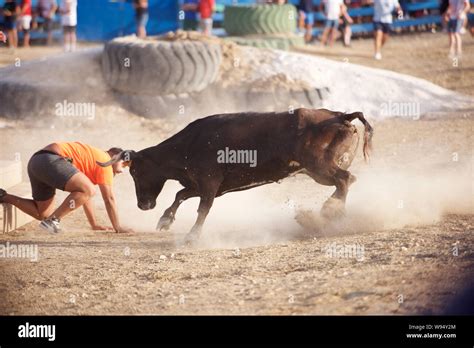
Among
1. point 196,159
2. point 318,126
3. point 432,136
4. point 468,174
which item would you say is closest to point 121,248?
point 196,159

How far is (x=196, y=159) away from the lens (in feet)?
33.0

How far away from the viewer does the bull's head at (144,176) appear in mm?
10289

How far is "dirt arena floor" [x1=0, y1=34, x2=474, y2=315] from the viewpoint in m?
7.76

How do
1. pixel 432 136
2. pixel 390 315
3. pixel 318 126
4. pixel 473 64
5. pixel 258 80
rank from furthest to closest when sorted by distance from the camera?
pixel 473 64, pixel 258 80, pixel 432 136, pixel 318 126, pixel 390 315

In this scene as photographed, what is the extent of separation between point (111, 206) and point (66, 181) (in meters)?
0.61

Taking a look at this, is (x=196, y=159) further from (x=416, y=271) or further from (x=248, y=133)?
(x=416, y=271)

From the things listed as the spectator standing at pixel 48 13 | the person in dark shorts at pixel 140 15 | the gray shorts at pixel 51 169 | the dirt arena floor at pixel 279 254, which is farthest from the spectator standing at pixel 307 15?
the gray shorts at pixel 51 169

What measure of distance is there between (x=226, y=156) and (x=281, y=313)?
2.93 meters

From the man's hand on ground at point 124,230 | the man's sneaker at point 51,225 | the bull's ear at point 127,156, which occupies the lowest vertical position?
the man's hand on ground at point 124,230

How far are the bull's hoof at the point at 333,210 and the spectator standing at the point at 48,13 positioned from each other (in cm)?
1836

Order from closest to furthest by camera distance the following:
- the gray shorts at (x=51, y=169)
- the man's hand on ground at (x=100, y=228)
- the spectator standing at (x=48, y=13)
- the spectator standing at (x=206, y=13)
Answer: the gray shorts at (x=51, y=169), the man's hand on ground at (x=100, y=228), the spectator standing at (x=206, y=13), the spectator standing at (x=48, y=13)

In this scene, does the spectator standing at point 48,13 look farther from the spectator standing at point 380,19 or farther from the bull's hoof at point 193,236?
the bull's hoof at point 193,236

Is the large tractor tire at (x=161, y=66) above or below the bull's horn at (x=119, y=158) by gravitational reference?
below

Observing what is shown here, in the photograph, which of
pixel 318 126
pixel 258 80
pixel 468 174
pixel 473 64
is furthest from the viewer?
pixel 473 64
